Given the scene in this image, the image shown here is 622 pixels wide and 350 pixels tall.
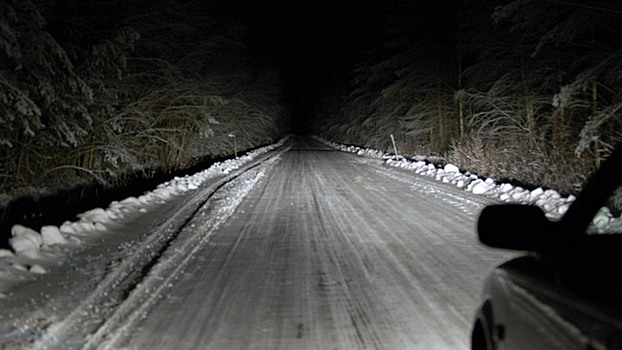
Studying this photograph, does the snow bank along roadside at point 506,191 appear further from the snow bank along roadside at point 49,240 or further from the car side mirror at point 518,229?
the snow bank along roadside at point 49,240

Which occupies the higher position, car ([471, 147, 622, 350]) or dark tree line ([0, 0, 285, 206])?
dark tree line ([0, 0, 285, 206])

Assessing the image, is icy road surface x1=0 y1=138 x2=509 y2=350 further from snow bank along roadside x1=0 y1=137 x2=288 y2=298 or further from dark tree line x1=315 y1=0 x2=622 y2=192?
dark tree line x1=315 y1=0 x2=622 y2=192

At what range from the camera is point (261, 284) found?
546 cm

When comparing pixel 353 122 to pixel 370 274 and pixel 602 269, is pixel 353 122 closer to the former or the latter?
pixel 370 274

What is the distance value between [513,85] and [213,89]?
13.4 m

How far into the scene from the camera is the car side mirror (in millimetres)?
2268

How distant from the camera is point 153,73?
16.0 metres

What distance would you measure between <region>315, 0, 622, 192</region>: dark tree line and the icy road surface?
425 centimetres

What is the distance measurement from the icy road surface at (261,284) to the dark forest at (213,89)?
3062mm

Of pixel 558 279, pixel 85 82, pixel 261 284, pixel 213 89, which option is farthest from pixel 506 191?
Result: pixel 213 89

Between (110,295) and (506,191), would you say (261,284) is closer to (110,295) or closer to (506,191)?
(110,295)

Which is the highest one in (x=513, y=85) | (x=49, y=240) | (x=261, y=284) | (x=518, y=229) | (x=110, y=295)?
(x=513, y=85)

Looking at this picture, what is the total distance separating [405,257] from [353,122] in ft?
138

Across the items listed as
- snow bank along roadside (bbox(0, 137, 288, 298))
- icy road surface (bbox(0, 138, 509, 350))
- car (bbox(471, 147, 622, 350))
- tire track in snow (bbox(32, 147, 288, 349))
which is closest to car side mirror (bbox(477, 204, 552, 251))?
car (bbox(471, 147, 622, 350))
